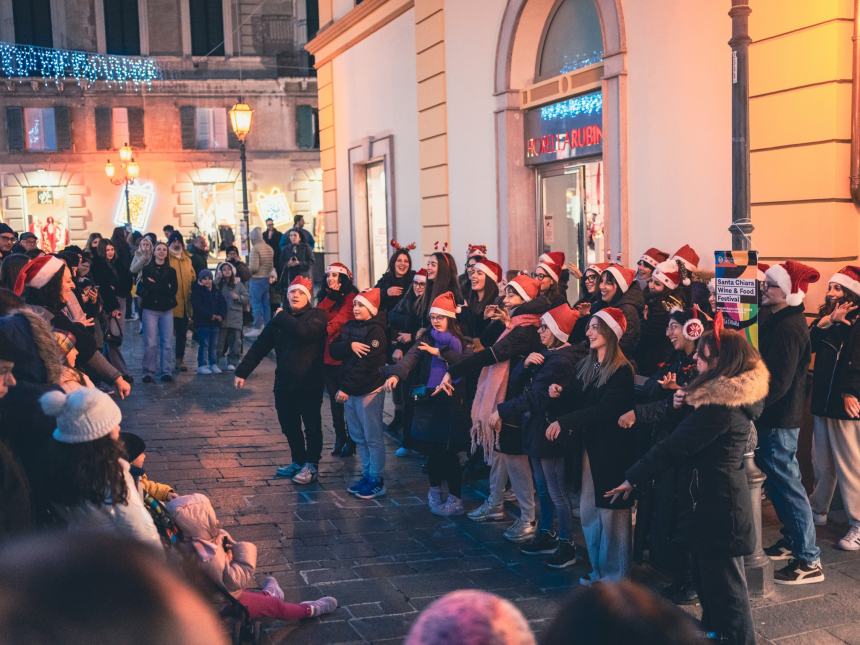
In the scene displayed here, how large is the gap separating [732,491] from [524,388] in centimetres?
237

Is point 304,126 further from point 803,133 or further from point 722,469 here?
point 722,469

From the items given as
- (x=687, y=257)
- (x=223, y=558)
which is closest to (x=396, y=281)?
(x=687, y=257)

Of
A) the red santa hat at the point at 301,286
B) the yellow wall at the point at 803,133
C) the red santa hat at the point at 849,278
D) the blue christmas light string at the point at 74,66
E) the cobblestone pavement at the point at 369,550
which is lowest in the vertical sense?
the cobblestone pavement at the point at 369,550

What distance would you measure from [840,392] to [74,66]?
3878 centimetres

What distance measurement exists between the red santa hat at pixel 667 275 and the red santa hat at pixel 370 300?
2.36 metres

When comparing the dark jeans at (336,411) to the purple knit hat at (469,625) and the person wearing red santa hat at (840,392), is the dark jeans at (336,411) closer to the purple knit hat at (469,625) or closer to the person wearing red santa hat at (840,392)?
the person wearing red santa hat at (840,392)

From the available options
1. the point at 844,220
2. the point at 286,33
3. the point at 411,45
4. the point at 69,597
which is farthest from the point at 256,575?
the point at 286,33

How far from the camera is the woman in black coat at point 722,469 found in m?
5.46

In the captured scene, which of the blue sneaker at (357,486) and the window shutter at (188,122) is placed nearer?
the blue sneaker at (357,486)

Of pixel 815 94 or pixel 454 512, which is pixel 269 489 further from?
pixel 815 94

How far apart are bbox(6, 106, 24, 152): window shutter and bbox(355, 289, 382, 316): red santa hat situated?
3556 cm

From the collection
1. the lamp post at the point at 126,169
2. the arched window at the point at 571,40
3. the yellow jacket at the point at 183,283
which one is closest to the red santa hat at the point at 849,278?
the arched window at the point at 571,40

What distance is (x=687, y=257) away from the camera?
9203 millimetres

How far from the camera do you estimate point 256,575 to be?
6.96 metres
